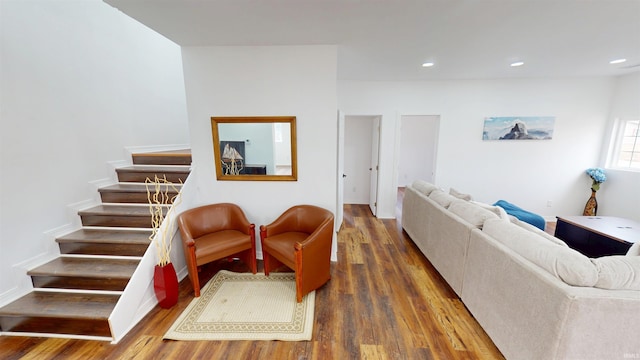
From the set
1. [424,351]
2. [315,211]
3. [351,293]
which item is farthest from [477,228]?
[315,211]

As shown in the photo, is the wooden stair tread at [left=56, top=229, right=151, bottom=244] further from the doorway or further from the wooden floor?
the doorway

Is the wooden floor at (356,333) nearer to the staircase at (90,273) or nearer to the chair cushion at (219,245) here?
the staircase at (90,273)

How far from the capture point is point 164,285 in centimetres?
218

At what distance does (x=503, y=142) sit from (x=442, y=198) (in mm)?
2647

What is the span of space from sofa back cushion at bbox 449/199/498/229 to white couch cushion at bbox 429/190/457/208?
171 mm

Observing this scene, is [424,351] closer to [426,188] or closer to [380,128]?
[426,188]

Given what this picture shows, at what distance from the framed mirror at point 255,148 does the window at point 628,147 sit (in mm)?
5671

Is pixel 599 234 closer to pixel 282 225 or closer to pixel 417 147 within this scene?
pixel 282 225

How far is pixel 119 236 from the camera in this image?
2.45 meters

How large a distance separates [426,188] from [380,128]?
5.28 ft

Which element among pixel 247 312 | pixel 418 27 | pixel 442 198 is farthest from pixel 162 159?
pixel 442 198

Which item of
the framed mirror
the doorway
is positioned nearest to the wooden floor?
the framed mirror

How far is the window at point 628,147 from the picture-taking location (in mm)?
4023

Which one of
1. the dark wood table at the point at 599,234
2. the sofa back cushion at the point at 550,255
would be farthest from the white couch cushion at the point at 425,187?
the dark wood table at the point at 599,234
